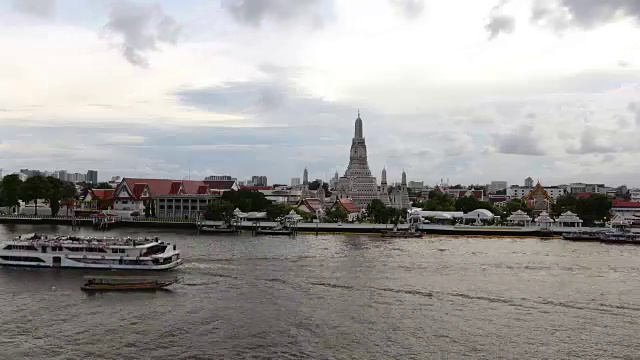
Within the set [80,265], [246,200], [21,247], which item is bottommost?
[80,265]

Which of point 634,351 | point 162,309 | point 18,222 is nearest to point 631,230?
point 634,351

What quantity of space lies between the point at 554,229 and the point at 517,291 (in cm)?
3130

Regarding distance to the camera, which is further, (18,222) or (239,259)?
(18,222)

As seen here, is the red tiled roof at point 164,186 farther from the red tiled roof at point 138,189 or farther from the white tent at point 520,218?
the white tent at point 520,218

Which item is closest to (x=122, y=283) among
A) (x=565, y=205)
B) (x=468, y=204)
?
(x=468, y=204)

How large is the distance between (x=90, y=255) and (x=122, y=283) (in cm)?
617

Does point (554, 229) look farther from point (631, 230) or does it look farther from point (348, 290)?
point (348, 290)

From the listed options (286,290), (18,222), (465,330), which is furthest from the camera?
(18,222)

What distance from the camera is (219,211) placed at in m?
59.3

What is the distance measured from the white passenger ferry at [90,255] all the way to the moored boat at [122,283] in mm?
3837

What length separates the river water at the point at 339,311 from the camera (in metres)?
17.1

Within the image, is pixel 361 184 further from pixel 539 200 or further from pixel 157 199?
pixel 157 199

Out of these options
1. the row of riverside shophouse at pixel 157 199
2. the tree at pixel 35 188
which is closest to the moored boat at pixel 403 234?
the row of riverside shophouse at pixel 157 199

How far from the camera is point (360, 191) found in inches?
3625
